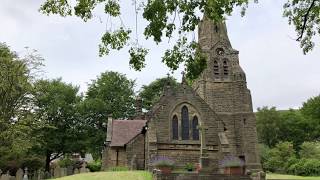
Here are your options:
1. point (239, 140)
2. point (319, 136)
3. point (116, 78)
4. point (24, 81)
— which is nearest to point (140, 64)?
point (24, 81)

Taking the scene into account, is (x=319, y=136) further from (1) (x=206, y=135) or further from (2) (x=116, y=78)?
(1) (x=206, y=135)

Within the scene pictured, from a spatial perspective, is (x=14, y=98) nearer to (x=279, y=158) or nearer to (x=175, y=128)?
(x=175, y=128)

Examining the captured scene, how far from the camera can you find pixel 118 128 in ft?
131

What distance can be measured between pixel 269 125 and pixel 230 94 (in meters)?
37.2

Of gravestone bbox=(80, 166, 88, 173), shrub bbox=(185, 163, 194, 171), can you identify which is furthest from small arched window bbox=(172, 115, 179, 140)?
gravestone bbox=(80, 166, 88, 173)

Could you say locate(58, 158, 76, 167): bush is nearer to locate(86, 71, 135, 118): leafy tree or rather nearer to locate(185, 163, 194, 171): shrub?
locate(86, 71, 135, 118): leafy tree

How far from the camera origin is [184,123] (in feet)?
110

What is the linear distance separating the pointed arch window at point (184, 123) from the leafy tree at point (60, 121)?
23567 mm

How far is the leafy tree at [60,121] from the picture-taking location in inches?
2062

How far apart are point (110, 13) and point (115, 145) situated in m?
29.0

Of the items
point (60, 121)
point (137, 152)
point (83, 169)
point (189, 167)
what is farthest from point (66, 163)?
point (189, 167)

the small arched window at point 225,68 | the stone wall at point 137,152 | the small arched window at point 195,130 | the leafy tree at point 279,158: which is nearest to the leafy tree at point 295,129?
the leafy tree at point 279,158

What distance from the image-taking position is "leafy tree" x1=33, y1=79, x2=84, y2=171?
172ft

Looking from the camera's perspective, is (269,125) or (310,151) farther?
(269,125)
